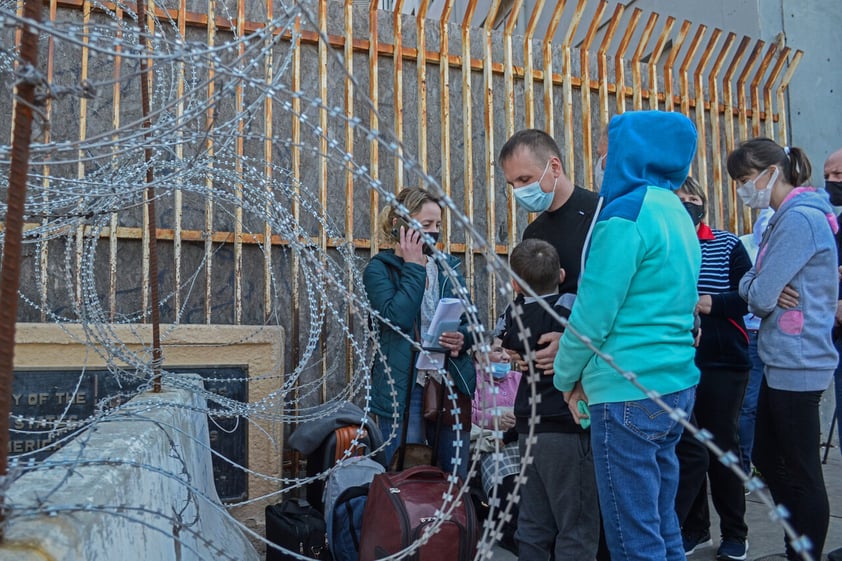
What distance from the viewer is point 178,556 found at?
6.34 ft

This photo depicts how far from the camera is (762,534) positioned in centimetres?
393

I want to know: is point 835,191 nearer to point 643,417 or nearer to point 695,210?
point 695,210

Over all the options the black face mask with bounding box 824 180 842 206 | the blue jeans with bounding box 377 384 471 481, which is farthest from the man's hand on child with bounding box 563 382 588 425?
the black face mask with bounding box 824 180 842 206

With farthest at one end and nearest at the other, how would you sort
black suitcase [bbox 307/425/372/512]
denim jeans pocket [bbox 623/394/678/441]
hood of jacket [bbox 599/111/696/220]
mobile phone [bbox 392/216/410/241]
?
black suitcase [bbox 307/425/372/512], mobile phone [bbox 392/216/410/241], hood of jacket [bbox 599/111/696/220], denim jeans pocket [bbox 623/394/678/441]

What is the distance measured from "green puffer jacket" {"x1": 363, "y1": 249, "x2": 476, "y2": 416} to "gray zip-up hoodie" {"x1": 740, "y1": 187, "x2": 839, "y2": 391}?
144 centimetres

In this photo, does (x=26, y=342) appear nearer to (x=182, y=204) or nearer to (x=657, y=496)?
(x=182, y=204)

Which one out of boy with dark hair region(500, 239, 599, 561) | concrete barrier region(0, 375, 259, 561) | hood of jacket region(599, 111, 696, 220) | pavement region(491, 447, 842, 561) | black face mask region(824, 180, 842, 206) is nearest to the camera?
concrete barrier region(0, 375, 259, 561)

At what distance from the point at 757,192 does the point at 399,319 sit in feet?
5.87

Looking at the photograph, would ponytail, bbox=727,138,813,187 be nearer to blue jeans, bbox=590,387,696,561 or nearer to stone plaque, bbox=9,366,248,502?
blue jeans, bbox=590,387,696,561

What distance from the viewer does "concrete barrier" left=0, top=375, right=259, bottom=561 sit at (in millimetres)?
1034

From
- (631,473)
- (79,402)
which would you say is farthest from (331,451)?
(631,473)

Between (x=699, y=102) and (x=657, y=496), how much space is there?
195 inches

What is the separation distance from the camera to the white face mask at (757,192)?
3203 mm

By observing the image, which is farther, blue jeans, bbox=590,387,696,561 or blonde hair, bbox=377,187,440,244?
blonde hair, bbox=377,187,440,244
